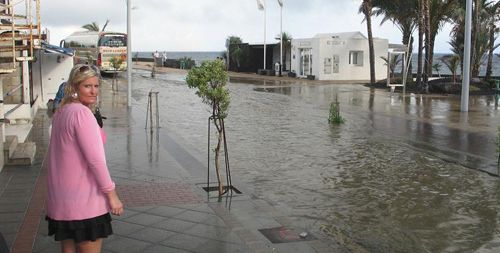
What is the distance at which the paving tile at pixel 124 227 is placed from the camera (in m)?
5.86

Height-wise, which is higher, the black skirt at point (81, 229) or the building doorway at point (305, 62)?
the building doorway at point (305, 62)

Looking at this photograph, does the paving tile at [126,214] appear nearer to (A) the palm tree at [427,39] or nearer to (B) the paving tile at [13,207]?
(B) the paving tile at [13,207]

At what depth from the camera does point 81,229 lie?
3562mm

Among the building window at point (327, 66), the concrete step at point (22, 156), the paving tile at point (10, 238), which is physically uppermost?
the building window at point (327, 66)

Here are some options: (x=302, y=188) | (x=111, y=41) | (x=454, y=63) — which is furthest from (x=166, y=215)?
(x=111, y=41)

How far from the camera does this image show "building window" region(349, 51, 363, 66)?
40875 millimetres

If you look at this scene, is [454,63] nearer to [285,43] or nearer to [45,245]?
[285,43]

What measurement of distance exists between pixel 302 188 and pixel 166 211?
7.66 feet

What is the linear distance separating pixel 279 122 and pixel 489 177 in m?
7.87

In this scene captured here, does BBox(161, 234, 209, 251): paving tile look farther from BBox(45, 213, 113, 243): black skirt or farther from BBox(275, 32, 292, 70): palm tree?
BBox(275, 32, 292, 70): palm tree

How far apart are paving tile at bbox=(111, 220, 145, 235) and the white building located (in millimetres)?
33599

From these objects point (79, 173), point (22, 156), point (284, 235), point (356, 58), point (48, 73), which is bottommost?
point (284, 235)

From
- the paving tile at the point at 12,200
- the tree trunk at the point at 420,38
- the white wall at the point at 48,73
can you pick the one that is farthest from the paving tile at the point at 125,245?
the tree trunk at the point at 420,38

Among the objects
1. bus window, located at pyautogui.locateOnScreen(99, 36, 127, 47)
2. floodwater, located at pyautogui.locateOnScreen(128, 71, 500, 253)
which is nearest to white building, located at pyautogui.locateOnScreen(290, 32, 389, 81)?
bus window, located at pyautogui.locateOnScreen(99, 36, 127, 47)
